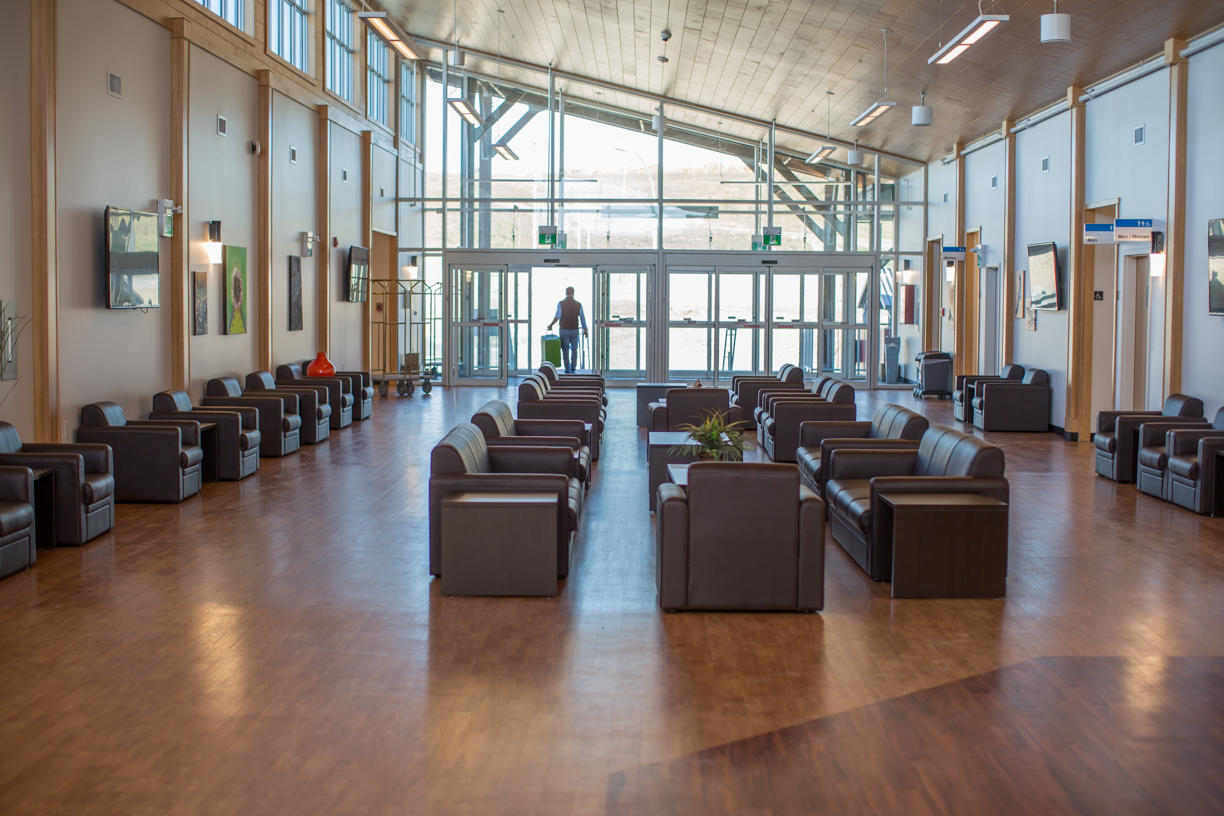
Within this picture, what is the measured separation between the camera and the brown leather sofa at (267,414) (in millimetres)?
10977

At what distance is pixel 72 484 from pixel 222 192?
231 inches

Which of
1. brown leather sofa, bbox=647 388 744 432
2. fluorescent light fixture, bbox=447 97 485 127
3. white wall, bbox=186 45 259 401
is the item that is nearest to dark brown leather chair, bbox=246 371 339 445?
white wall, bbox=186 45 259 401

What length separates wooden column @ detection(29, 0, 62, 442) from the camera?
815 centimetres

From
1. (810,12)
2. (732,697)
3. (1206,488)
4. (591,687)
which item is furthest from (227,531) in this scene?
(810,12)

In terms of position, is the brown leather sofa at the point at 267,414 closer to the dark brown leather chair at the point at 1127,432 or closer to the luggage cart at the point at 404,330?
the luggage cart at the point at 404,330

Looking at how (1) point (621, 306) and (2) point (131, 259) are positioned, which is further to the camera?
(1) point (621, 306)

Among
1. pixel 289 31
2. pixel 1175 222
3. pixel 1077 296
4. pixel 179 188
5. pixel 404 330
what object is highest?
pixel 289 31

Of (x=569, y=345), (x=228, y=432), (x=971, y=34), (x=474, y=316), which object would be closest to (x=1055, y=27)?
(x=971, y=34)

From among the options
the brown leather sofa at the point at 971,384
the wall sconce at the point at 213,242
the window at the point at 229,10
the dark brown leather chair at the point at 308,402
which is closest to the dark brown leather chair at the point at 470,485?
the dark brown leather chair at the point at 308,402

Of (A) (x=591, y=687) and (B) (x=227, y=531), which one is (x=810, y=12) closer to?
(B) (x=227, y=531)

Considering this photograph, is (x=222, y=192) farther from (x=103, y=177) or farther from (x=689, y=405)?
(x=689, y=405)

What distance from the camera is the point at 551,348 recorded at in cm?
1994

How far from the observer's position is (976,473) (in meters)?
6.11

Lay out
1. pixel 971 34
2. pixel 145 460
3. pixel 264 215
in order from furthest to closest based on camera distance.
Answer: pixel 264 215, pixel 971 34, pixel 145 460
